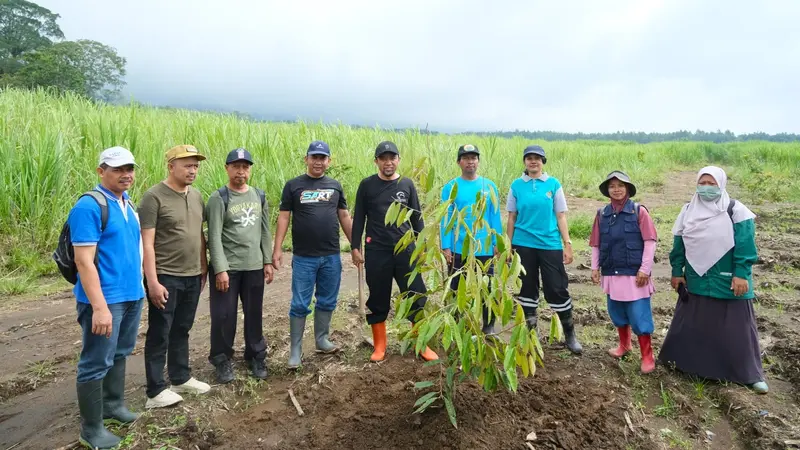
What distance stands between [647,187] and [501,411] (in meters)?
14.0

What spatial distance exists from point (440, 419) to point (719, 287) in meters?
2.08

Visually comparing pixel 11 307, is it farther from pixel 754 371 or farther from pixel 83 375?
pixel 754 371

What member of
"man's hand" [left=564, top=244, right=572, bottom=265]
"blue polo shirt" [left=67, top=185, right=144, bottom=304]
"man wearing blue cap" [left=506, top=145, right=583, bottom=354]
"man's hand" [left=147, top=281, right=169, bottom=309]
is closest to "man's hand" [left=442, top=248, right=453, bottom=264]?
"man wearing blue cap" [left=506, top=145, right=583, bottom=354]

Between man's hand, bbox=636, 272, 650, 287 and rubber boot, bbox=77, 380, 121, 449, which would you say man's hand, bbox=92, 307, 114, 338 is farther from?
man's hand, bbox=636, 272, 650, 287

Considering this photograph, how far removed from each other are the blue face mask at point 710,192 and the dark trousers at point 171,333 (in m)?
3.25

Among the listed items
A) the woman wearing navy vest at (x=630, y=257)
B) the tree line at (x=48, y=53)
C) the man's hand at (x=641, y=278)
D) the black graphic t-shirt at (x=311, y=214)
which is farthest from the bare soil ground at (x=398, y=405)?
the tree line at (x=48, y=53)

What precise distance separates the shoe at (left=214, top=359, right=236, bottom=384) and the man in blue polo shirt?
28.7 inches

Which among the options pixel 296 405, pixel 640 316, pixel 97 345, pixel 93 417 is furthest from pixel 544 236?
pixel 93 417

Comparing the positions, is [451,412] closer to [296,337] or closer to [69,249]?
[296,337]

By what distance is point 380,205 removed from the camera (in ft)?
11.1

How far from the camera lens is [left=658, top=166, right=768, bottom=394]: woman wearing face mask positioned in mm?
3061

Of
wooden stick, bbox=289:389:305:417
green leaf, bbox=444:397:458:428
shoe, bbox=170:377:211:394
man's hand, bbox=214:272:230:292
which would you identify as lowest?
shoe, bbox=170:377:211:394

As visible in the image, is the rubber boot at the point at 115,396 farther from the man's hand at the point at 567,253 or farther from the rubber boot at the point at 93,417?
the man's hand at the point at 567,253

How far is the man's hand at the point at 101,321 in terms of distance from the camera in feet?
7.58
